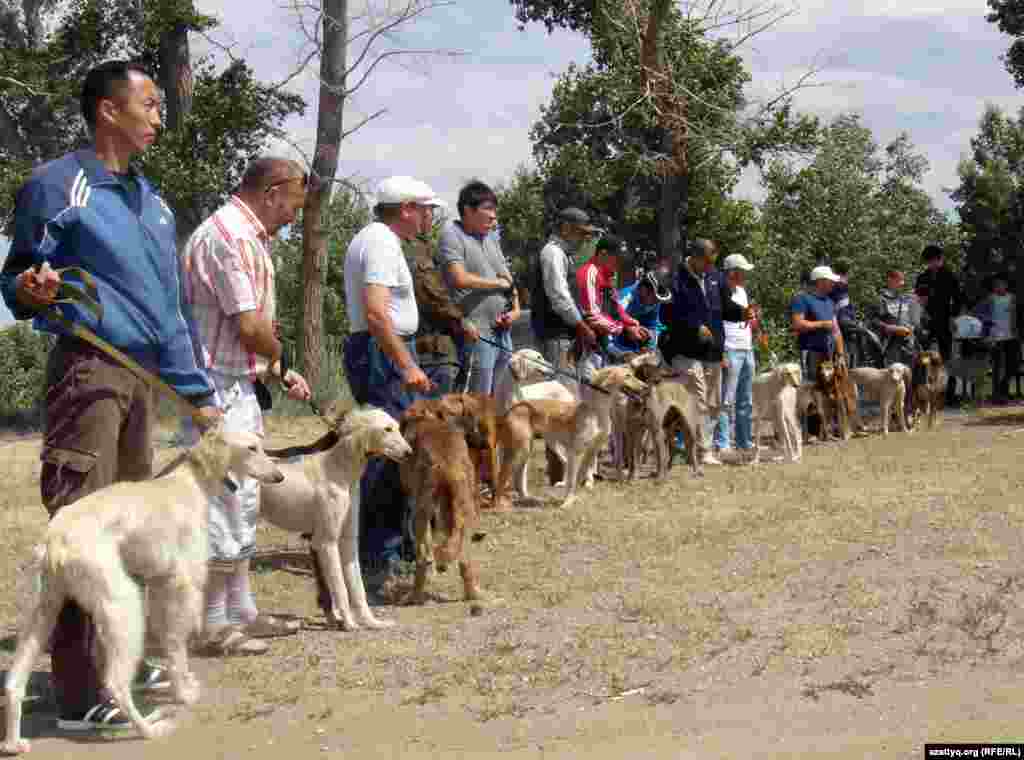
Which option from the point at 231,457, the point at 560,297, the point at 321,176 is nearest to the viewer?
the point at 231,457

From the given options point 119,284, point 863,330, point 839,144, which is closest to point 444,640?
point 119,284

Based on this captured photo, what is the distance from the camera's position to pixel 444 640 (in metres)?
5.98

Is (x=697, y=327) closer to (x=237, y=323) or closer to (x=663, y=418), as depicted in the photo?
(x=663, y=418)

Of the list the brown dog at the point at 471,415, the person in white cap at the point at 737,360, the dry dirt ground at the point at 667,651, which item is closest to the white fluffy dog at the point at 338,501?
the dry dirt ground at the point at 667,651

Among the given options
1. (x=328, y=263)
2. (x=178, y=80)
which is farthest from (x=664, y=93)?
(x=328, y=263)

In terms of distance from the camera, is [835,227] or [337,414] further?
[835,227]

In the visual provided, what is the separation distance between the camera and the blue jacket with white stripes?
4594 mm

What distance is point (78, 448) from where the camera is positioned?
471 centimetres

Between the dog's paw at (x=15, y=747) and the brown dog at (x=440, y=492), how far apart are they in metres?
2.46

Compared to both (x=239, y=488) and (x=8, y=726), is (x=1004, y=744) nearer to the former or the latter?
(x=239, y=488)

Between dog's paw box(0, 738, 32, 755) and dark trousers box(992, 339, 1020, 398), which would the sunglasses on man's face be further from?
dark trousers box(992, 339, 1020, 398)

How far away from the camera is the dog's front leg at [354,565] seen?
622 centimetres

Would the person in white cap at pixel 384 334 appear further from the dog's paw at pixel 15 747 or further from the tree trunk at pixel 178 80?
the tree trunk at pixel 178 80

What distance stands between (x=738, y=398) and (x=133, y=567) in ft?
29.6
